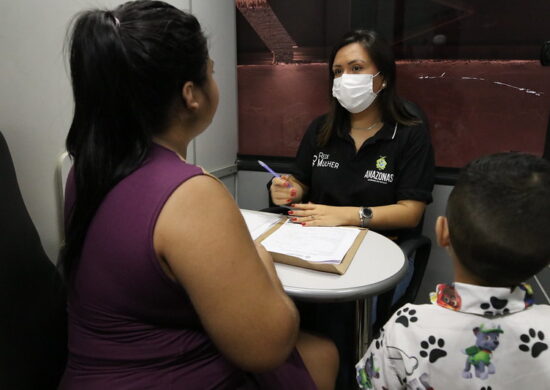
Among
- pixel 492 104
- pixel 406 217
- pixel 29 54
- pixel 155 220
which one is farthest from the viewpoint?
pixel 492 104

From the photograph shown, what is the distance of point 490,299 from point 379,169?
3.45 ft

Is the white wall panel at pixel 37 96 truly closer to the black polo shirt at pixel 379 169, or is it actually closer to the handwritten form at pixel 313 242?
the handwritten form at pixel 313 242

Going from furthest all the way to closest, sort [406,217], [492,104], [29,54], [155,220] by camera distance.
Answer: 1. [492,104]
2. [406,217]
3. [29,54]
4. [155,220]

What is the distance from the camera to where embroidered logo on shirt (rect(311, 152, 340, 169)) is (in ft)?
5.95

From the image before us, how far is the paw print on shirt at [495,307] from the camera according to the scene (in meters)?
0.71

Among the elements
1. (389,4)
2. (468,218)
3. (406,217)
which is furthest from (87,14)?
(389,4)

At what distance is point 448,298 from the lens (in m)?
0.75

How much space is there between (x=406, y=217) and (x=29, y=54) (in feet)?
4.57

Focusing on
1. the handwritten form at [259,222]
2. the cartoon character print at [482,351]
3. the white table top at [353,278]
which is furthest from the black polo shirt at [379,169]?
the cartoon character print at [482,351]

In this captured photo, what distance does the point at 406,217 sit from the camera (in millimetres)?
1585

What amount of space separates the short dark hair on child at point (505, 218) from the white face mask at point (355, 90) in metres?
1.03

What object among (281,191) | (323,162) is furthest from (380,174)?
(281,191)

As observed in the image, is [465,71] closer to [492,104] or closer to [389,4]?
[492,104]

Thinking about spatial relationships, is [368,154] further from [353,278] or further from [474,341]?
[474,341]
